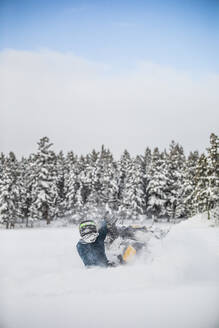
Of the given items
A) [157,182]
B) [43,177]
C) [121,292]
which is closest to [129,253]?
[121,292]

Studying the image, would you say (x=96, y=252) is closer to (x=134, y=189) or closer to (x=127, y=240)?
(x=127, y=240)

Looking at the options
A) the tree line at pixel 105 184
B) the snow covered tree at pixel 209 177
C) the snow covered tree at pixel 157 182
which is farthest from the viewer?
the snow covered tree at pixel 157 182

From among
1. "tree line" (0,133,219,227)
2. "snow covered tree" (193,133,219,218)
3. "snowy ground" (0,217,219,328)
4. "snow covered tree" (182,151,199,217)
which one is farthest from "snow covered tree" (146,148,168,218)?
"snowy ground" (0,217,219,328)

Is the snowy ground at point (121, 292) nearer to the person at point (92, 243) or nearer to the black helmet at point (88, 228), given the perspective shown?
the person at point (92, 243)

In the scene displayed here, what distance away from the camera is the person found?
493 cm

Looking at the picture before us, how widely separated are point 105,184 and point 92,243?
144 feet

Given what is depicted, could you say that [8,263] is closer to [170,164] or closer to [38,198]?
[38,198]

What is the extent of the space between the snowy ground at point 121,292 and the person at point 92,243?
260mm

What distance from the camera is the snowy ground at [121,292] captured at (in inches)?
115

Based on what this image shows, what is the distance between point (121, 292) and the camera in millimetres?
3516

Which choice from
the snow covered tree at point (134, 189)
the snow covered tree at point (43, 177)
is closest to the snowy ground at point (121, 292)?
the snow covered tree at point (43, 177)

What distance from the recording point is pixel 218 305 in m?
3.21

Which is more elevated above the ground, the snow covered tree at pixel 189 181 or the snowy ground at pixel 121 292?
the snow covered tree at pixel 189 181

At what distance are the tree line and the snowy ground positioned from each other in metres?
22.5
